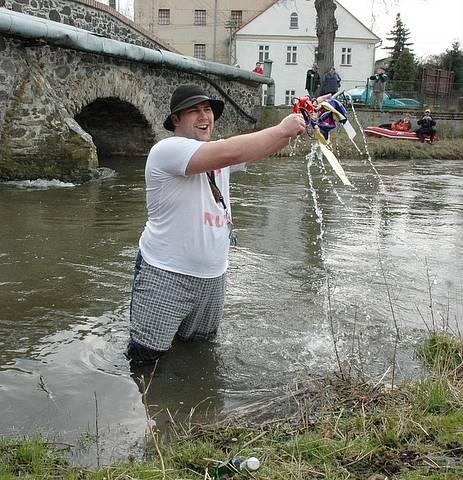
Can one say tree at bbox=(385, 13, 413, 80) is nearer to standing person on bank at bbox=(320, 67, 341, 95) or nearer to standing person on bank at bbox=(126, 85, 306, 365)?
standing person on bank at bbox=(320, 67, 341, 95)

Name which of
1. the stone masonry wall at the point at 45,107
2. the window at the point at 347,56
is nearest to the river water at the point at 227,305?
the stone masonry wall at the point at 45,107

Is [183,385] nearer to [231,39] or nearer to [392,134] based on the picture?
[392,134]

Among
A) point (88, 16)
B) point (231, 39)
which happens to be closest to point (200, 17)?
point (231, 39)

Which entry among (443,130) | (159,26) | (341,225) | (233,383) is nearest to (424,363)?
(233,383)

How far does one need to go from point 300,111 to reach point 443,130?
2246cm

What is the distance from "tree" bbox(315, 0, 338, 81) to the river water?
13.7 m

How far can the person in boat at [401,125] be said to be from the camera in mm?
23688

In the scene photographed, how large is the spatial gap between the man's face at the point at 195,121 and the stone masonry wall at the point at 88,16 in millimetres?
10844

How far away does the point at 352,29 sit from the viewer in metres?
47.2

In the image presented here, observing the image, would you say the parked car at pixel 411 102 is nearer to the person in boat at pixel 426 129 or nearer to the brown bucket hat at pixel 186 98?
the person in boat at pixel 426 129

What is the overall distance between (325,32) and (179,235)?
20.7 meters

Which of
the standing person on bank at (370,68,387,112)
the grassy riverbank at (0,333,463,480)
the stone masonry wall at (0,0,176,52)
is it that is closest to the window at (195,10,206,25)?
the standing person on bank at (370,68,387,112)

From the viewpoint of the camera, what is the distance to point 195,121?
152 inches

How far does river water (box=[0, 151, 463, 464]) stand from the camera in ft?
12.5
